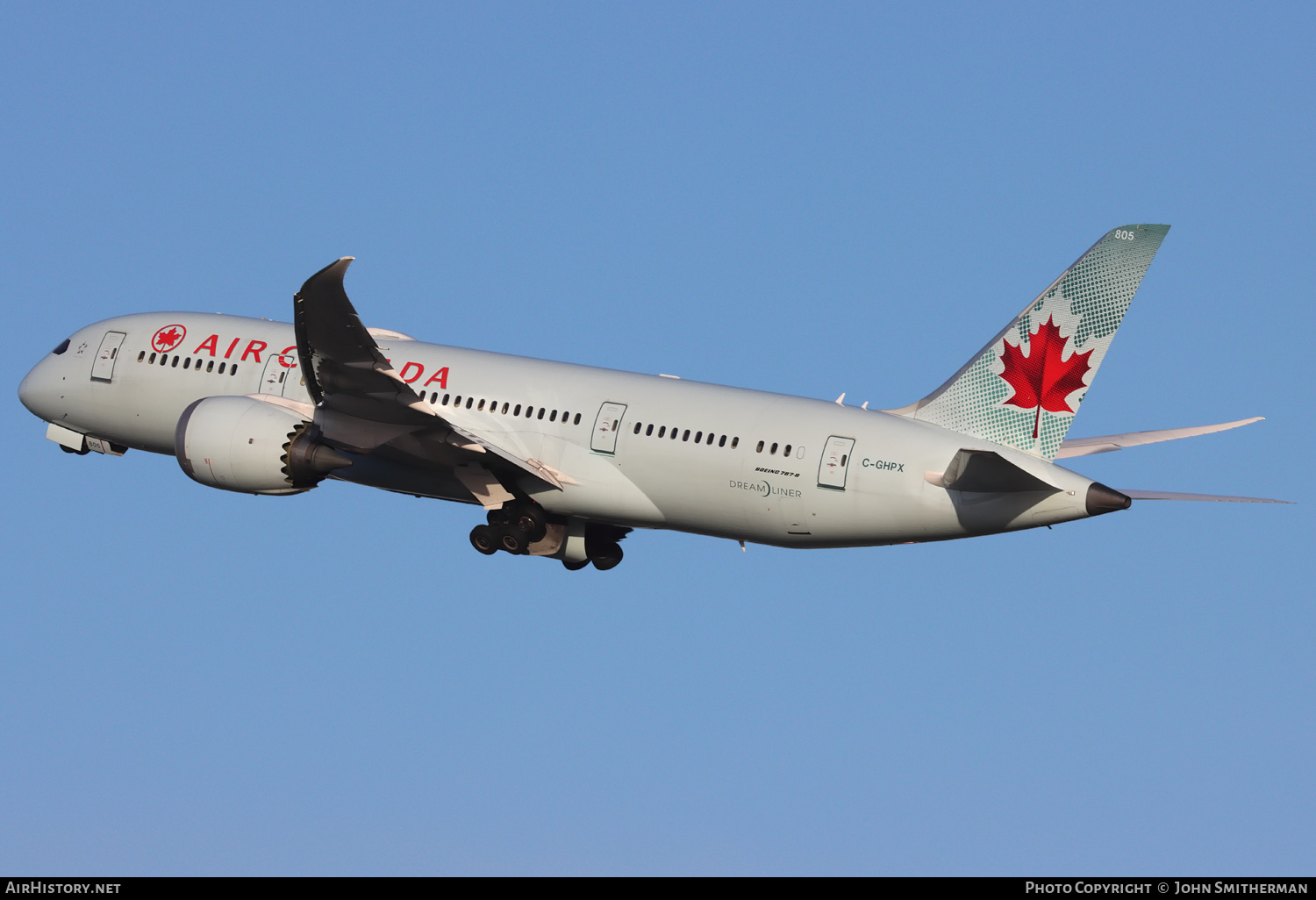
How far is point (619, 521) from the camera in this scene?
3881 centimetres

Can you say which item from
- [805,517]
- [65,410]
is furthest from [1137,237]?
[65,410]

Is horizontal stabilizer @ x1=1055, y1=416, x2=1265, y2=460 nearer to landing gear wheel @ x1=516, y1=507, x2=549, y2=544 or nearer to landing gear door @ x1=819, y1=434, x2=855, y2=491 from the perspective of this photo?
landing gear door @ x1=819, y1=434, x2=855, y2=491

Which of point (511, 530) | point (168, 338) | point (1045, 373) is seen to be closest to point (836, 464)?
point (1045, 373)

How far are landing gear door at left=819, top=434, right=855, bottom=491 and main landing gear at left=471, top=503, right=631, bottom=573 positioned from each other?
5609mm

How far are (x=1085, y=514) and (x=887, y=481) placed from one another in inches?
151

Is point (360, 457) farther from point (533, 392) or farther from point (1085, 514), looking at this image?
point (1085, 514)

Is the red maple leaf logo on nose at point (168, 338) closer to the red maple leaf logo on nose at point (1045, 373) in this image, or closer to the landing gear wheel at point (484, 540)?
the landing gear wheel at point (484, 540)

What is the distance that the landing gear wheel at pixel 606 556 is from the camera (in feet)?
137

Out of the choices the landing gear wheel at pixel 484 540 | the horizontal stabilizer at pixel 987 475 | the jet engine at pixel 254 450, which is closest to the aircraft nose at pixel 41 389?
the jet engine at pixel 254 450

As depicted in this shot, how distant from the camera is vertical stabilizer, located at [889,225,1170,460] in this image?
34656 millimetres

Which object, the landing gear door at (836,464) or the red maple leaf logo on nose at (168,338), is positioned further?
the red maple leaf logo on nose at (168,338)

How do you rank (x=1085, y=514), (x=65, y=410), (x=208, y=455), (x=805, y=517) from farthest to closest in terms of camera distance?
(x=65, y=410) < (x=208, y=455) < (x=805, y=517) < (x=1085, y=514)

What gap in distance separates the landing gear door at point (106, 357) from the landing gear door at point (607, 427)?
12646 millimetres

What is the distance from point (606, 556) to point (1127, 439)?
11.6m
